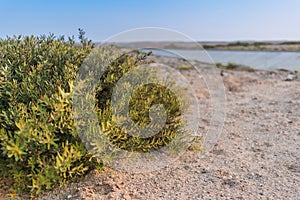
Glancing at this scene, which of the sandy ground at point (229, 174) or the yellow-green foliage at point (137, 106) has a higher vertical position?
the yellow-green foliage at point (137, 106)

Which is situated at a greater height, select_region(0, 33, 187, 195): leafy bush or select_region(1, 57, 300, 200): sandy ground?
select_region(0, 33, 187, 195): leafy bush

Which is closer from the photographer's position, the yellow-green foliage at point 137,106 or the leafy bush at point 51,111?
the leafy bush at point 51,111

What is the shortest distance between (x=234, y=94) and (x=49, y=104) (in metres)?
6.58

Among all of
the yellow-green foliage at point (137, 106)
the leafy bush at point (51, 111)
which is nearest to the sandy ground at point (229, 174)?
the leafy bush at point (51, 111)

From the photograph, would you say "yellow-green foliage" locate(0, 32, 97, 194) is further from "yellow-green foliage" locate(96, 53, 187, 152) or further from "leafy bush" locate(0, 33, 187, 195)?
"yellow-green foliage" locate(96, 53, 187, 152)

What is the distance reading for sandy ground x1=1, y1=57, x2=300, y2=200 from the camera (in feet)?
9.67

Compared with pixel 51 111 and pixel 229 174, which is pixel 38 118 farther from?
pixel 229 174

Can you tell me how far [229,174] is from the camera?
3.37m

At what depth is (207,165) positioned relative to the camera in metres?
3.62

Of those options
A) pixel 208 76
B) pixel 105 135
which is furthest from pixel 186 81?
pixel 105 135

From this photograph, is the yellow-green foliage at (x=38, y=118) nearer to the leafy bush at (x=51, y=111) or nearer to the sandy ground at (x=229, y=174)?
the leafy bush at (x=51, y=111)

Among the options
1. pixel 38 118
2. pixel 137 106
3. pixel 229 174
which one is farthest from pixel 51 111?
pixel 229 174

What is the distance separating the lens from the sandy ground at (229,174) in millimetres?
2947

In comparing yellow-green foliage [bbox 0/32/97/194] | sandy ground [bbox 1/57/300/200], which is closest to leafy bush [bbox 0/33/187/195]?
yellow-green foliage [bbox 0/32/97/194]
